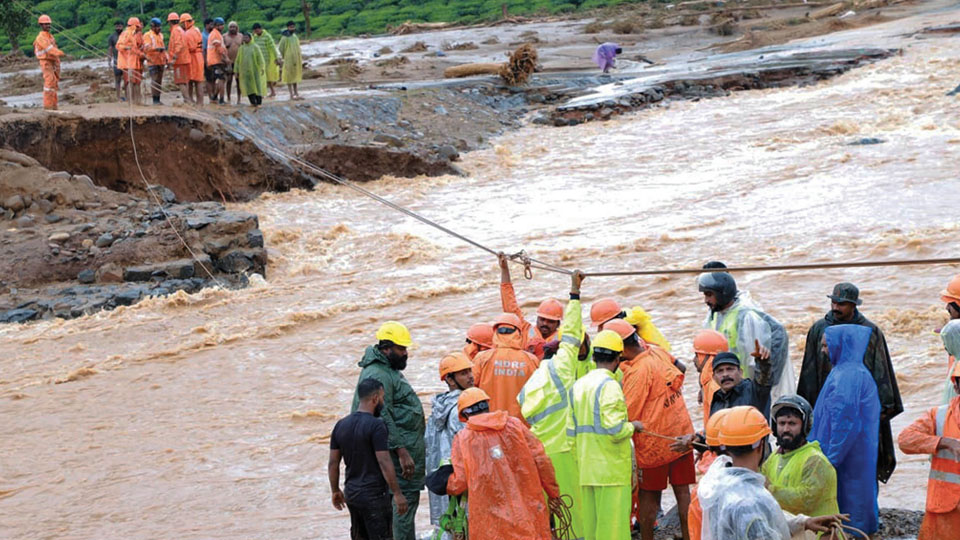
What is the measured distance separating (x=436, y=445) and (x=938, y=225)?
33.1ft

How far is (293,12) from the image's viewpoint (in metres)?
45.4

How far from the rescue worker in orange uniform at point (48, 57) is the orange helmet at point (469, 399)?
12.9 m

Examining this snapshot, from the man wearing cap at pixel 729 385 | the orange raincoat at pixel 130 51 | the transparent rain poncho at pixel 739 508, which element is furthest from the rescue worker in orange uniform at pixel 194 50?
the transparent rain poncho at pixel 739 508

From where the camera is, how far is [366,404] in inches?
227

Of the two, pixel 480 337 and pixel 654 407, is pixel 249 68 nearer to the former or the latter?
pixel 480 337

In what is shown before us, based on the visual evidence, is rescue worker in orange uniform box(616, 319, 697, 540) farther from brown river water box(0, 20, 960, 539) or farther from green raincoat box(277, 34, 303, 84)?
green raincoat box(277, 34, 303, 84)

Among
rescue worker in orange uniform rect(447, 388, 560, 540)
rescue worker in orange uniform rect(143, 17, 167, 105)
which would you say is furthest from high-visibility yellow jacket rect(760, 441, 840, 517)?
rescue worker in orange uniform rect(143, 17, 167, 105)

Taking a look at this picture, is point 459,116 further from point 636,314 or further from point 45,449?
point 636,314

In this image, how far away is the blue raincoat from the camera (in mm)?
5418

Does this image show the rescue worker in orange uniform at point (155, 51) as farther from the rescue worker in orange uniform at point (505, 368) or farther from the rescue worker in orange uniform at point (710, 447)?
the rescue worker in orange uniform at point (710, 447)

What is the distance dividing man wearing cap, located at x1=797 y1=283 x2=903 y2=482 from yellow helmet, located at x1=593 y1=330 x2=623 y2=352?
1129 mm

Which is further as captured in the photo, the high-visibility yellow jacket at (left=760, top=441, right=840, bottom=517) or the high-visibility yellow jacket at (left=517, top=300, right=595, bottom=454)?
the high-visibility yellow jacket at (left=517, top=300, right=595, bottom=454)

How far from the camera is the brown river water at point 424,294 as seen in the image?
28.7 feet

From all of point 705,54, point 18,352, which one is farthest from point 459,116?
point 18,352
